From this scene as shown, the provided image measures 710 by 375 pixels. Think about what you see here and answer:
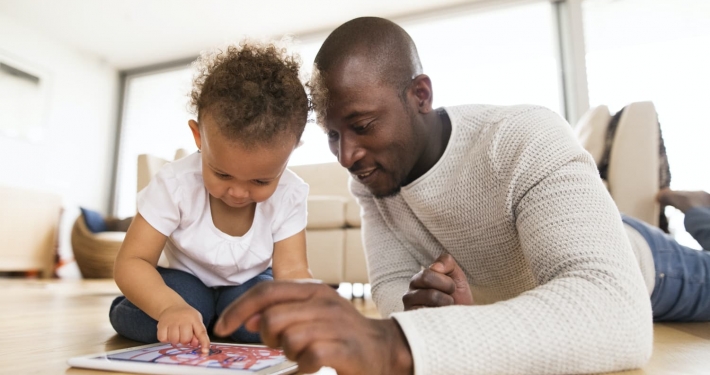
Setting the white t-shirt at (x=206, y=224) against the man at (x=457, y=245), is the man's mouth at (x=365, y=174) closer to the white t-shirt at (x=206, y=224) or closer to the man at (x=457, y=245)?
the man at (x=457, y=245)

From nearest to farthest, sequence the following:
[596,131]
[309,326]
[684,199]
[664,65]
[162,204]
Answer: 1. [309,326]
2. [162,204]
3. [684,199]
4. [596,131]
5. [664,65]

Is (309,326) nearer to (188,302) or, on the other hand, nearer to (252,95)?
(252,95)

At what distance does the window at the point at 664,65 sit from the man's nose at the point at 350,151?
2.90 meters

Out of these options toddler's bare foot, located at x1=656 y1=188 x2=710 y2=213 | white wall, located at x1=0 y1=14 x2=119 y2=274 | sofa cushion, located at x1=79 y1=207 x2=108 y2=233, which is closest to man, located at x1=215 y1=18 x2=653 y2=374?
toddler's bare foot, located at x1=656 y1=188 x2=710 y2=213

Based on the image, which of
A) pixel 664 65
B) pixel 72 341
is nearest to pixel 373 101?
pixel 72 341

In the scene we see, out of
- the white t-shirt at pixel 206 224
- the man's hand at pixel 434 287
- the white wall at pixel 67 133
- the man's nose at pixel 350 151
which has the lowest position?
the man's hand at pixel 434 287

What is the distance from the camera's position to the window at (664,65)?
3262mm

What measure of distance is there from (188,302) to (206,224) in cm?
A: 17

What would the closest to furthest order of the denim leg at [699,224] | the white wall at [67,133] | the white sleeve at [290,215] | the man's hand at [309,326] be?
the man's hand at [309,326] → the white sleeve at [290,215] → the denim leg at [699,224] → the white wall at [67,133]

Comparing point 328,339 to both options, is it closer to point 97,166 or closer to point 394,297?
point 394,297

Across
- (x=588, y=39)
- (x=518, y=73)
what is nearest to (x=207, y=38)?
(x=518, y=73)

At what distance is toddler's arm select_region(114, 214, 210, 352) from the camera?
2.42 feet

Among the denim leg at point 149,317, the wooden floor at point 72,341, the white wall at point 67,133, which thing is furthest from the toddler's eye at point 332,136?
the white wall at point 67,133

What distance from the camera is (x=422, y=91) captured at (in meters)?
1.02
